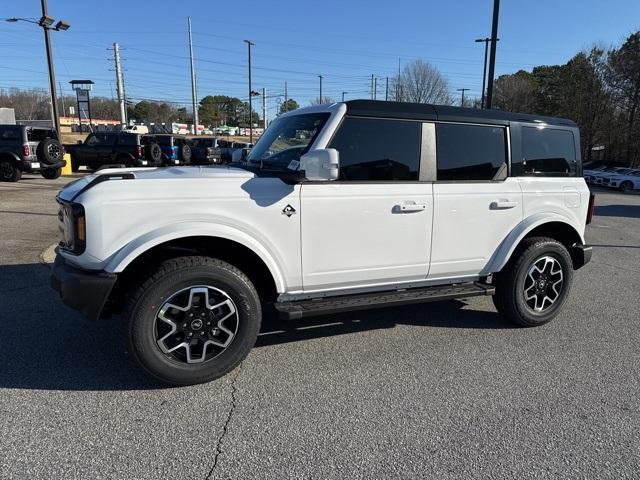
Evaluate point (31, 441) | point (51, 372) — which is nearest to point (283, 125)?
point (51, 372)

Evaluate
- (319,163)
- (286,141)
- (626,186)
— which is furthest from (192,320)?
(626,186)

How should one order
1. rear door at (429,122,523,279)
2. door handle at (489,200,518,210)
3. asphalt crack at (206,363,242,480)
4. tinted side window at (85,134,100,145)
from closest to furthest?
asphalt crack at (206,363,242,480) → rear door at (429,122,523,279) → door handle at (489,200,518,210) → tinted side window at (85,134,100,145)

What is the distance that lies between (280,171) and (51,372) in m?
2.22

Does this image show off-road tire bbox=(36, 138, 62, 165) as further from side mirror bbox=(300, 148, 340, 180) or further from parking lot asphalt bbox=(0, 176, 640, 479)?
side mirror bbox=(300, 148, 340, 180)

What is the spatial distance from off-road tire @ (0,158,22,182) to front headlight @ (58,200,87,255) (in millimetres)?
15701

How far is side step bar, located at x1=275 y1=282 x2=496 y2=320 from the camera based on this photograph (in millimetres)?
Result: 3588

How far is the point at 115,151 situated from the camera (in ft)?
69.5

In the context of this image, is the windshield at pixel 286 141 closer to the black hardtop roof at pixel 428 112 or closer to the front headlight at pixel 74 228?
the black hardtop roof at pixel 428 112

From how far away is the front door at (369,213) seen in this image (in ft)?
11.9

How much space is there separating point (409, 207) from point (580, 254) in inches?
88.9

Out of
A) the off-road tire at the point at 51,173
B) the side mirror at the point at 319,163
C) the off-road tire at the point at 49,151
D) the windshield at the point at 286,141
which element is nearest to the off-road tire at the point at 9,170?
the off-road tire at the point at 49,151

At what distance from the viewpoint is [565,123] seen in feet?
15.8

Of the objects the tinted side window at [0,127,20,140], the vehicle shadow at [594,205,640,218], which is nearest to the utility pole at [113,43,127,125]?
the tinted side window at [0,127,20,140]

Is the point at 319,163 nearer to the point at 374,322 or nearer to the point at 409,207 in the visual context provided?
the point at 409,207
